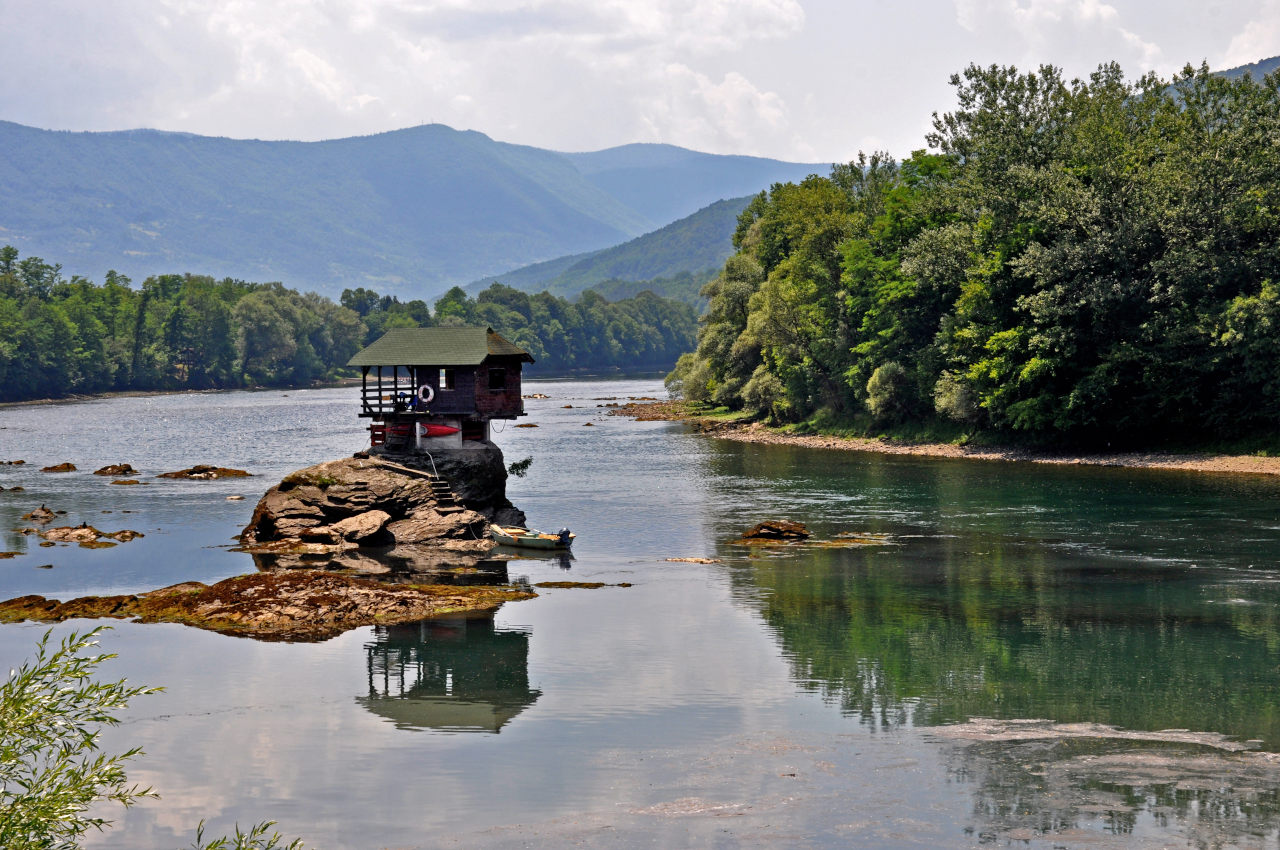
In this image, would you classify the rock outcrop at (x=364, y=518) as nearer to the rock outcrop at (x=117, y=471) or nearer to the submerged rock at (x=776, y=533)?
the submerged rock at (x=776, y=533)

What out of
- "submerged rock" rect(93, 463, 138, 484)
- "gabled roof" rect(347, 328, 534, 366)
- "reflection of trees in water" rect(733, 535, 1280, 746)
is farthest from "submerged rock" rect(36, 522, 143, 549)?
"reflection of trees in water" rect(733, 535, 1280, 746)

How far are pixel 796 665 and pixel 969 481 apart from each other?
45.6 metres

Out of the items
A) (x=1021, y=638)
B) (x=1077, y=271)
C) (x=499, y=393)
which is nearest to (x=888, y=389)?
(x=1077, y=271)

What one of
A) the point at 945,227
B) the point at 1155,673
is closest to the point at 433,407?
the point at 1155,673

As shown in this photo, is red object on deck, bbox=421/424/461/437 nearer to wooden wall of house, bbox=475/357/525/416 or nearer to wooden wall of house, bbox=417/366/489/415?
wooden wall of house, bbox=417/366/489/415

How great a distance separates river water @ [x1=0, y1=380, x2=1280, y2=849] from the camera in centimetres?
2361

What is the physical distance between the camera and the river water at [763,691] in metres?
23.6

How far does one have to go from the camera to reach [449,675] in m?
34.7

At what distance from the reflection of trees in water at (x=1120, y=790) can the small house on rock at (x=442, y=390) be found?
40977 mm

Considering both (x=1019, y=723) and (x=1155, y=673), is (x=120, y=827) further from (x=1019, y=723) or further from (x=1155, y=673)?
(x=1155, y=673)

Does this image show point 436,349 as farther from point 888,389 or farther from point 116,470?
point 888,389

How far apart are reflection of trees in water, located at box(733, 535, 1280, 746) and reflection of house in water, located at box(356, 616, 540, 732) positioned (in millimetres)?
8316

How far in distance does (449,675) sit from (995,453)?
64164mm

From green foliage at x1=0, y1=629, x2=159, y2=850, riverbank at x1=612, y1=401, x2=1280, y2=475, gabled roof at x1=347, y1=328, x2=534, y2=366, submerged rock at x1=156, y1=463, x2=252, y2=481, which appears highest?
gabled roof at x1=347, y1=328, x2=534, y2=366
